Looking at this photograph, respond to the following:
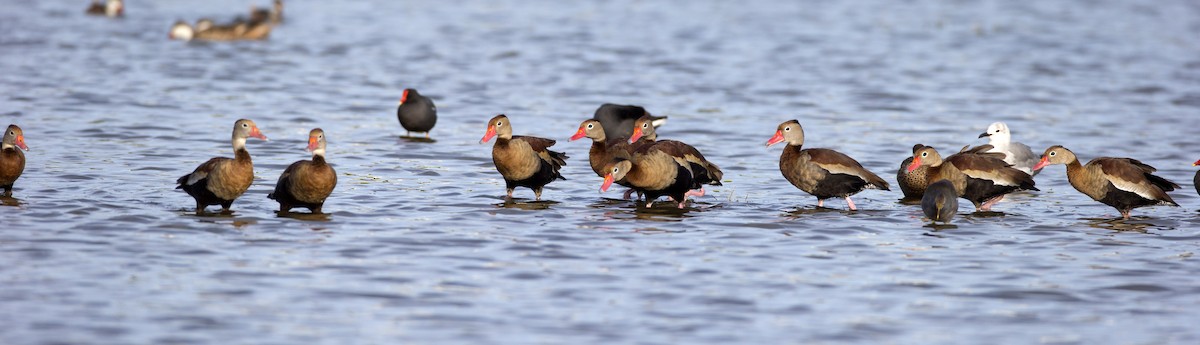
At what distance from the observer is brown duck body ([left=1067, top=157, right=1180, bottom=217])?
13.4 meters

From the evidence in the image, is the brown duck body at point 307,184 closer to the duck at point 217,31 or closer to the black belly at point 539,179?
the black belly at point 539,179

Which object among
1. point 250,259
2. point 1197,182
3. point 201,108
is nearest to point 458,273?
point 250,259

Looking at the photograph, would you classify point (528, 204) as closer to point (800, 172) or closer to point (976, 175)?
point (800, 172)

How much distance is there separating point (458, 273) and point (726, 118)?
11.6 m

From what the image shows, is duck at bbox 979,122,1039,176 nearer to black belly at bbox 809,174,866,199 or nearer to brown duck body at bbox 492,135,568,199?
black belly at bbox 809,174,866,199

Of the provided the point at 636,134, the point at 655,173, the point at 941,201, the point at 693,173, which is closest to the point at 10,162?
the point at 655,173

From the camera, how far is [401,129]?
20.1m

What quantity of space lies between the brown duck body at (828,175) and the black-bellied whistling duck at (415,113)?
6.19m

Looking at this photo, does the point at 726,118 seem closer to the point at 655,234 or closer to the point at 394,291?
the point at 655,234

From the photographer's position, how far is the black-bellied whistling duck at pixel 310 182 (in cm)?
1234

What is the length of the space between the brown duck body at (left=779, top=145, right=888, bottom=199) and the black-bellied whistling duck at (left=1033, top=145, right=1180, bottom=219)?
5.68 ft

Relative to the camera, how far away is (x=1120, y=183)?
531 inches

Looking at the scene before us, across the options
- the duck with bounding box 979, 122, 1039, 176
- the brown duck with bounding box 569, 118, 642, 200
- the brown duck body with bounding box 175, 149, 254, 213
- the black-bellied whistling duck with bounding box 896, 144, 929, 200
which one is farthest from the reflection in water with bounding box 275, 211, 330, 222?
the duck with bounding box 979, 122, 1039, 176

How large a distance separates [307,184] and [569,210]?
249 centimetres
